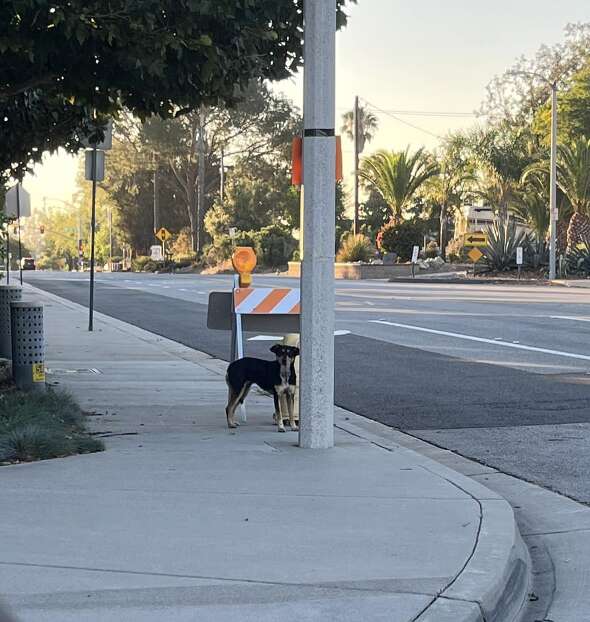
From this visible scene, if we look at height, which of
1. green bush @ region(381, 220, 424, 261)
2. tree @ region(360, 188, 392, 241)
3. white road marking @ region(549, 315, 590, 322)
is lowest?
white road marking @ region(549, 315, 590, 322)

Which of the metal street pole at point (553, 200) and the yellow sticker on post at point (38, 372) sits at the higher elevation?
the metal street pole at point (553, 200)

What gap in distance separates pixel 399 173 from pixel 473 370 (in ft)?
162

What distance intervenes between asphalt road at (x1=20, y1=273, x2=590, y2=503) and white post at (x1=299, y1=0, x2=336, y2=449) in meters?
1.41

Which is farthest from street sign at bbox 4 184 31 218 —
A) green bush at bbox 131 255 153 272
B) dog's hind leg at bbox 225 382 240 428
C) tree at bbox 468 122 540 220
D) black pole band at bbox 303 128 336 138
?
green bush at bbox 131 255 153 272

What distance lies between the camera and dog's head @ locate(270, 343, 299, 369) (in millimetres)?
8805

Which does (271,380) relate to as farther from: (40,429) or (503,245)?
(503,245)

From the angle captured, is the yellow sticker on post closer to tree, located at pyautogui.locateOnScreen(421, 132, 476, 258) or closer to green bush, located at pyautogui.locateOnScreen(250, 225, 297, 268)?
green bush, located at pyautogui.locateOnScreen(250, 225, 297, 268)

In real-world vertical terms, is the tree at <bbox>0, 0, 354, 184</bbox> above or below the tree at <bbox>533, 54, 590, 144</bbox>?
below

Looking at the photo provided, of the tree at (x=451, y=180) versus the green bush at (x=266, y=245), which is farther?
the tree at (x=451, y=180)

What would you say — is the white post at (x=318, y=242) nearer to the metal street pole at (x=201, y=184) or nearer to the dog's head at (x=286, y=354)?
the dog's head at (x=286, y=354)

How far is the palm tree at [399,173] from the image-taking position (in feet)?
205

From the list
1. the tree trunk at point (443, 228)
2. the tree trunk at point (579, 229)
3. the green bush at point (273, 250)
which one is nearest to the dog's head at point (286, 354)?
the tree trunk at point (579, 229)

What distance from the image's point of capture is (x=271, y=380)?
8938 millimetres

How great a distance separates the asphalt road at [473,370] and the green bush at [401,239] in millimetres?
28393
